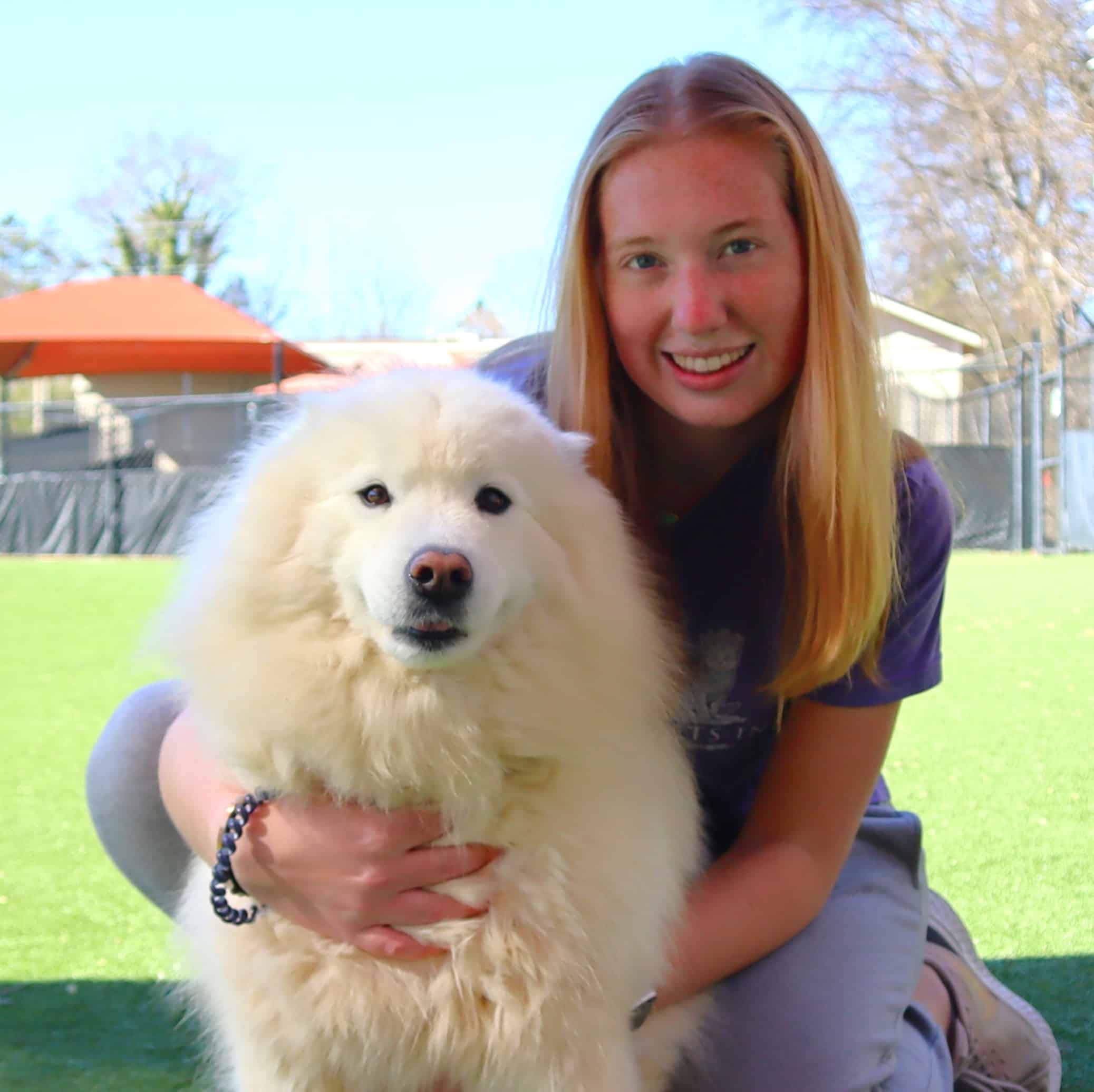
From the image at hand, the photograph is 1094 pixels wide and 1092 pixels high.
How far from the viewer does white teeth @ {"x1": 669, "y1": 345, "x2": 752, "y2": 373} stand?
2037 millimetres

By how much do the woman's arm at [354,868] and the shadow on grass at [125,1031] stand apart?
0.78m

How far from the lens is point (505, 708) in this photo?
176 cm

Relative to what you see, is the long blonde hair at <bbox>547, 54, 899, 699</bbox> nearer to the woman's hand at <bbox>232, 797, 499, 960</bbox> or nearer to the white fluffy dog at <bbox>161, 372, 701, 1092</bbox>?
the white fluffy dog at <bbox>161, 372, 701, 1092</bbox>

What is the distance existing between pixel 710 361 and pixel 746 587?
44 centimetres

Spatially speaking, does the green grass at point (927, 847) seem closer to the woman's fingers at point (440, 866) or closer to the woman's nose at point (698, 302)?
the woman's fingers at point (440, 866)

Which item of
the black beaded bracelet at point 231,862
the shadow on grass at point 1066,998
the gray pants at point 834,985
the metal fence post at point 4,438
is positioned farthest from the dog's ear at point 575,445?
the metal fence post at point 4,438

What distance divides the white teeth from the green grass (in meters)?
1.07

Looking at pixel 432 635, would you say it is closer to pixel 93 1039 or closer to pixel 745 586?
pixel 745 586

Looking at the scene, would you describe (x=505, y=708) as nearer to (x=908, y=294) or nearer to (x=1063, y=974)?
(x=1063, y=974)

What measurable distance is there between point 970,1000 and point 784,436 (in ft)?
3.95

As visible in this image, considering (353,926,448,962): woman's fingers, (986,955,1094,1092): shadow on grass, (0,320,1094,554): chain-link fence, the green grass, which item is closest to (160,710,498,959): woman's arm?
(353,926,448,962): woman's fingers

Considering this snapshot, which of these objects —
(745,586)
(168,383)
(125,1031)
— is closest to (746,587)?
(745,586)

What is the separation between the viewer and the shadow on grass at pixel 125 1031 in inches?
90.4

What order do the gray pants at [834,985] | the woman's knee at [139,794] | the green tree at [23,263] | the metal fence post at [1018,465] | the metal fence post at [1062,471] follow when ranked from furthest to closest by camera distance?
the green tree at [23,263]
the metal fence post at [1018,465]
the metal fence post at [1062,471]
the woman's knee at [139,794]
the gray pants at [834,985]
